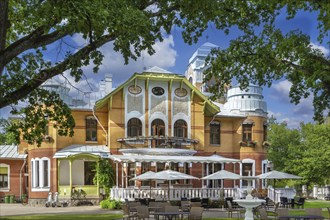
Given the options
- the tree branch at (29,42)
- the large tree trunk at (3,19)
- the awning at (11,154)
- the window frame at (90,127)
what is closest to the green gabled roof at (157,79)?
the window frame at (90,127)

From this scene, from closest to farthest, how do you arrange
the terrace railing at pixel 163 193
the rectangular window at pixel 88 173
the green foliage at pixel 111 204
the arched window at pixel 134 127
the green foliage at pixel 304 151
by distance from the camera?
1. the green foliage at pixel 111 204
2. the terrace railing at pixel 163 193
3. the rectangular window at pixel 88 173
4. the arched window at pixel 134 127
5. the green foliage at pixel 304 151

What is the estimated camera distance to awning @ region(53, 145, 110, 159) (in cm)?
3403

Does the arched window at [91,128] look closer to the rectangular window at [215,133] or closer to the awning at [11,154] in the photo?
the awning at [11,154]

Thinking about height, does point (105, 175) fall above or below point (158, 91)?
below

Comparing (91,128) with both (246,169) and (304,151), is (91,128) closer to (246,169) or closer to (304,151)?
(246,169)

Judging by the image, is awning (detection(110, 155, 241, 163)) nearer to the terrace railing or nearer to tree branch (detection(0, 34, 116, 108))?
the terrace railing

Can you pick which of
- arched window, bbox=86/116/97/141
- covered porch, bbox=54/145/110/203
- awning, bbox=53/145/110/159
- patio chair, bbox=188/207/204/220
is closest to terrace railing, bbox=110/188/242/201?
covered porch, bbox=54/145/110/203

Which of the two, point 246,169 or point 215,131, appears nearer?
point 246,169

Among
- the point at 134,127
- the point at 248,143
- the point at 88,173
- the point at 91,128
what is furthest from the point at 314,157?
the point at 88,173

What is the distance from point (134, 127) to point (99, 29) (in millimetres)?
25153

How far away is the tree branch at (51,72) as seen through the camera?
1282 centimetres

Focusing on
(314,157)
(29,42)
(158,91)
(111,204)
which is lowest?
(111,204)

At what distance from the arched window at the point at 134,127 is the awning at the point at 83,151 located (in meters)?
2.12

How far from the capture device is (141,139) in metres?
34.8
